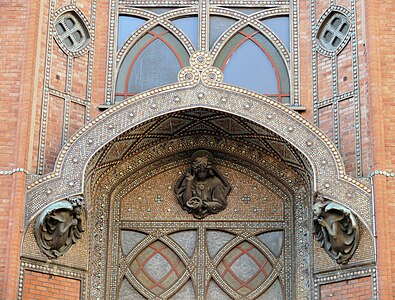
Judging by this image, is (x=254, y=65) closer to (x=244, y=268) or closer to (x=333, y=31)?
(x=333, y=31)

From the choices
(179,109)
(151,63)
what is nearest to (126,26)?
(151,63)

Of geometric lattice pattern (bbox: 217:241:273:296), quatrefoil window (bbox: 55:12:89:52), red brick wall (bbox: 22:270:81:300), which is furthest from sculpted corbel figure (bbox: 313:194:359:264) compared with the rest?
quatrefoil window (bbox: 55:12:89:52)

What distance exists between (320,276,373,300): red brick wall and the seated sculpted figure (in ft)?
6.91

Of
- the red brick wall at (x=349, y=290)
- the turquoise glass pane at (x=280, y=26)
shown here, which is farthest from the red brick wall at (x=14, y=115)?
the red brick wall at (x=349, y=290)

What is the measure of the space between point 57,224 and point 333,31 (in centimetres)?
496

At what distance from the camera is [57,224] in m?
14.5

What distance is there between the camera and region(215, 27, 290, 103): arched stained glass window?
16.0 metres

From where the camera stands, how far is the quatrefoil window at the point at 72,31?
52.1 ft

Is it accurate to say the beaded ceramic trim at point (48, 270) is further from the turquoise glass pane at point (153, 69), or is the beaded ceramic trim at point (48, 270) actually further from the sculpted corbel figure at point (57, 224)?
the turquoise glass pane at point (153, 69)

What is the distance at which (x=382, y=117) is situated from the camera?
14531 millimetres

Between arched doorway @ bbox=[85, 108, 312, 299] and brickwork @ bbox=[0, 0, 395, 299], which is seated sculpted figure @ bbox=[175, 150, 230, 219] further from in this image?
brickwork @ bbox=[0, 0, 395, 299]

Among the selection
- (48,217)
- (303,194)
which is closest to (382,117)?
(303,194)

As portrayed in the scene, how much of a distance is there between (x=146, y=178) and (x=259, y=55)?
98.3 inches

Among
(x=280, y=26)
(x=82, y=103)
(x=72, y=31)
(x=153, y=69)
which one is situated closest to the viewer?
(x=82, y=103)
